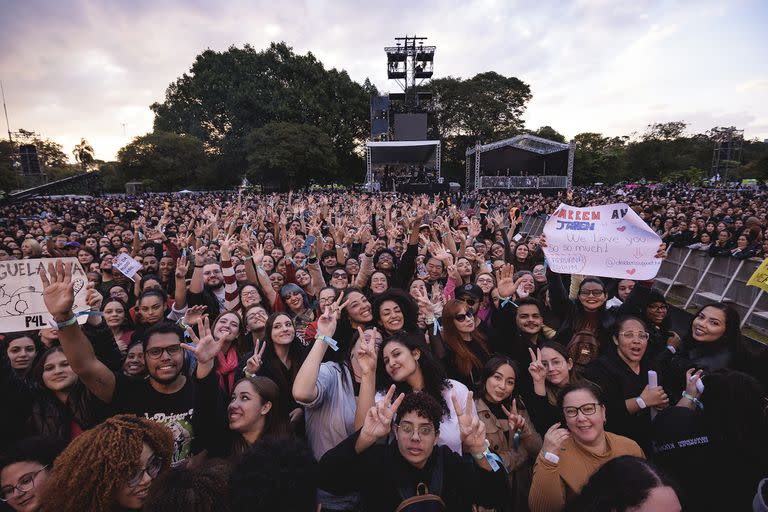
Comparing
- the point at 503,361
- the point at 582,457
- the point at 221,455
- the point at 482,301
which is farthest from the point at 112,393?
the point at 482,301

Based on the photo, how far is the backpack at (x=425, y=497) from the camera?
174 cm

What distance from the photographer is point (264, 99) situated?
40.6m

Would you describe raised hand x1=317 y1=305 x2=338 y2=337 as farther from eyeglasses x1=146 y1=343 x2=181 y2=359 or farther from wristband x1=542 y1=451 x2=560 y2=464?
wristband x1=542 y1=451 x2=560 y2=464

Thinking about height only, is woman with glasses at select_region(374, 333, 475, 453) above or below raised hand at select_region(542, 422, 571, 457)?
→ above

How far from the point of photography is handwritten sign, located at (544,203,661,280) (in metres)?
4.18

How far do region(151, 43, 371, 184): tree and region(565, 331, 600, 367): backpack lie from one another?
4129 cm

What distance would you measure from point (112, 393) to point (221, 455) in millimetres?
784

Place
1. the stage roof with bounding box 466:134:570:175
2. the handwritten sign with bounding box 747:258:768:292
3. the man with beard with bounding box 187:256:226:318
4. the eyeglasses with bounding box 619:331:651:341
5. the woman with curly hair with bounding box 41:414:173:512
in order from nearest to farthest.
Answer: the woman with curly hair with bounding box 41:414:173:512, the eyeglasses with bounding box 619:331:651:341, the handwritten sign with bounding box 747:258:768:292, the man with beard with bounding box 187:256:226:318, the stage roof with bounding box 466:134:570:175

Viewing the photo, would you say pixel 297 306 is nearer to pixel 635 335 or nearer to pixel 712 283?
pixel 635 335

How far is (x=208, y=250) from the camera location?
6852 mm

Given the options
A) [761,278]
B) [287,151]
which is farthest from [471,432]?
[287,151]

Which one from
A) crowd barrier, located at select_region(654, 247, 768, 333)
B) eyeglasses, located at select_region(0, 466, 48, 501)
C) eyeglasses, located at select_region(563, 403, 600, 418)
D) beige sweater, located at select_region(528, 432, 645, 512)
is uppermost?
eyeglasses, located at select_region(563, 403, 600, 418)

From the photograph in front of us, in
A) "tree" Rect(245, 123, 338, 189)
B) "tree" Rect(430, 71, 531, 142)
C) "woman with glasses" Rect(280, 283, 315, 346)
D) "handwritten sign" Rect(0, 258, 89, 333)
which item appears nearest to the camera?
"handwritten sign" Rect(0, 258, 89, 333)

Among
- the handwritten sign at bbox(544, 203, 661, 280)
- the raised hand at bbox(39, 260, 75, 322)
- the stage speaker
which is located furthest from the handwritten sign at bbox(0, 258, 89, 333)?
the stage speaker
